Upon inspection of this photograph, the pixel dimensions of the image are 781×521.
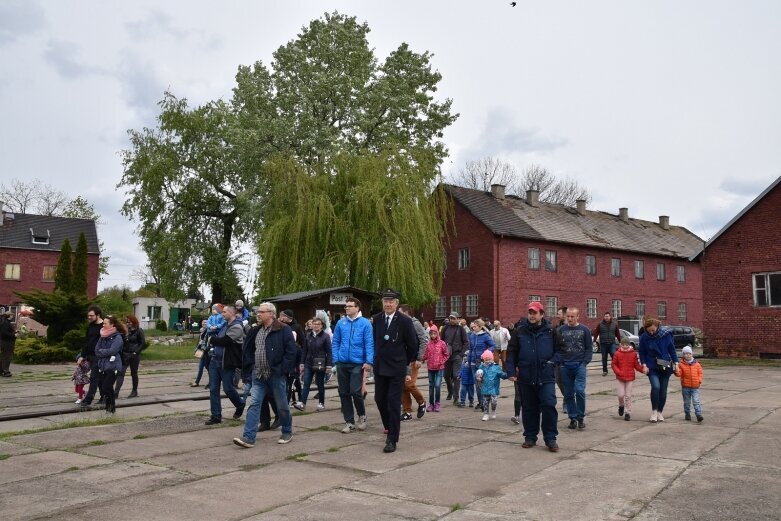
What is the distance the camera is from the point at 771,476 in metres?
6.86

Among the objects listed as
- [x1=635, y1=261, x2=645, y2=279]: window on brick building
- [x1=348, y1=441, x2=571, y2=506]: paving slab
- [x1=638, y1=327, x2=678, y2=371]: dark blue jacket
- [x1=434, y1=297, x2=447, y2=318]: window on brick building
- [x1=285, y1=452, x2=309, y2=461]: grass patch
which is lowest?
[x1=285, y1=452, x2=309, y2=461]: grass patch

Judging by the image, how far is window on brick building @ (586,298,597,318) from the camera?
45.0m

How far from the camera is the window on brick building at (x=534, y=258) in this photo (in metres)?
42.1

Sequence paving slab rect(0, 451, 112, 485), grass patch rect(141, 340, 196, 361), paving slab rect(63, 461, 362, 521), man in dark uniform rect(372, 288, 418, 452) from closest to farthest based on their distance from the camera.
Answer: paving slab rect(63, 461, 362, 521) → paving slab rect(0, 451, 112, 485) → man in dark uniform rect(372, 288, 418, 452) → grass patch rect(141, 340, 196, 361)

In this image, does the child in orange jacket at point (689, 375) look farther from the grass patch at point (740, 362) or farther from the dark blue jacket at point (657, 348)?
the grass patch at point (740, 362)

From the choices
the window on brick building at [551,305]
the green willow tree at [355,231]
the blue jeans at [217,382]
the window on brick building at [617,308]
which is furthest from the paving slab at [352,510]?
the window on brick building at [617,308]

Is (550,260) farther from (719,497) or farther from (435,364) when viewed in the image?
(719,497)

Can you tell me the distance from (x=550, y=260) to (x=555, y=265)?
0.52 meters

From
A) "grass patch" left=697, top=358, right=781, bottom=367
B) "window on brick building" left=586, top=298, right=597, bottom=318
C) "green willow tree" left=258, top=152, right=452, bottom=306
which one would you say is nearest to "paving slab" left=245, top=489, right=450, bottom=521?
"green willow tree" left=258, top=152, right=452, bottom=306

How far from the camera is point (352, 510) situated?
A: 18.6ft

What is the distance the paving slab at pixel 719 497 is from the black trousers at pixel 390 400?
326 centimetres

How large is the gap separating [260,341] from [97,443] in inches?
95.9

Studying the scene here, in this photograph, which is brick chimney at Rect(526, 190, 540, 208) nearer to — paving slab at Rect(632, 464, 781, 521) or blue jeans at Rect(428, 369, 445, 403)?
blue jeans at Rect(428, 369, 445, 403)

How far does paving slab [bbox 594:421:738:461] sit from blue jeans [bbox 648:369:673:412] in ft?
1.04
